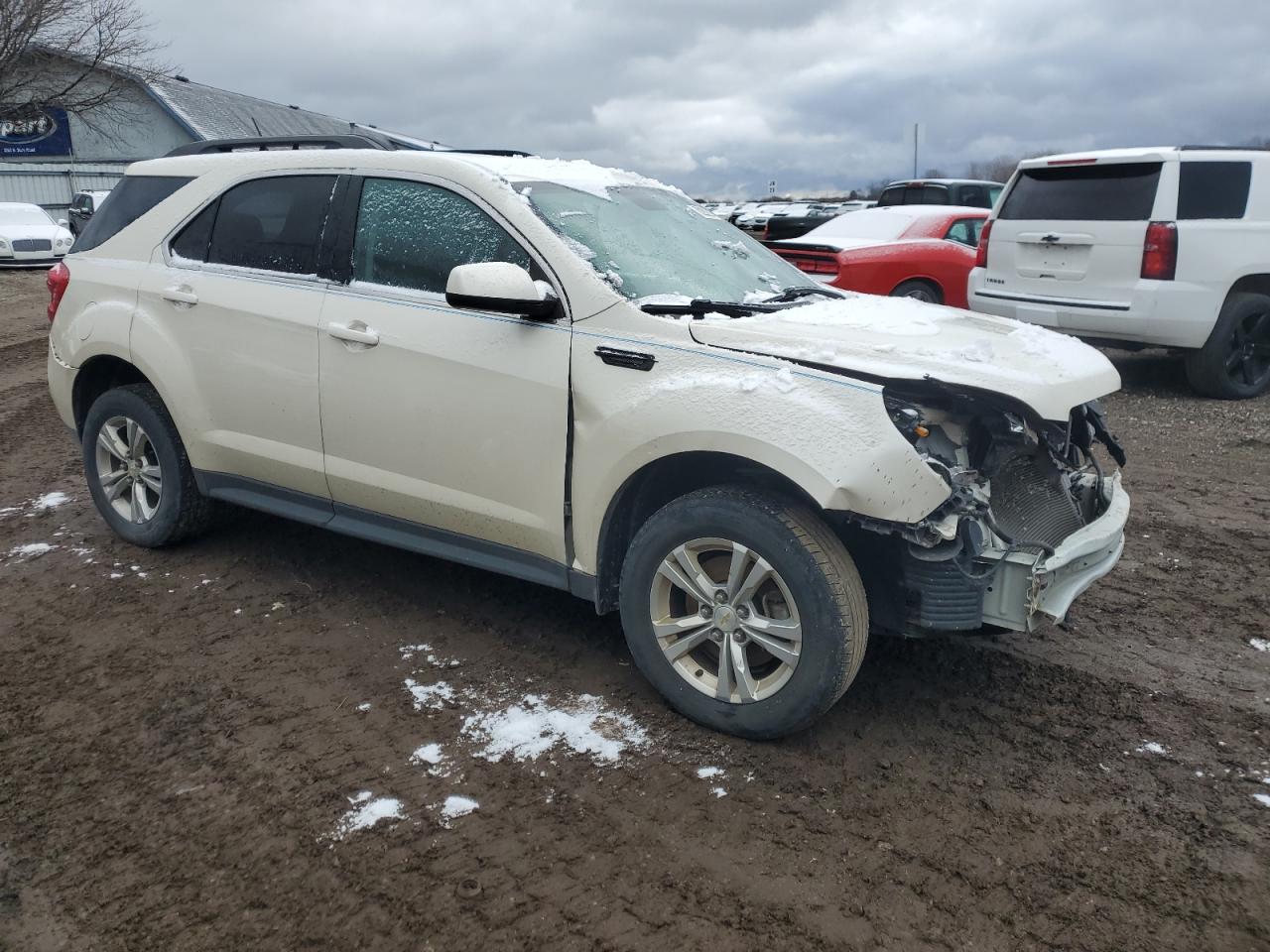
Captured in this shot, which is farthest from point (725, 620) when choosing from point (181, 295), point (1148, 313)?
point (1148, 313)

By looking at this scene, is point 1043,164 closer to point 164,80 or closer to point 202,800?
point 202,800

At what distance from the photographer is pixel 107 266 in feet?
15.7

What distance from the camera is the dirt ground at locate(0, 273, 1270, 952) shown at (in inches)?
100

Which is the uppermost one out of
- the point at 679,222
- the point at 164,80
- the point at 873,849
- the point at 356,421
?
the point at 164,80

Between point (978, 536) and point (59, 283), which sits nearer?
point (978, 536)

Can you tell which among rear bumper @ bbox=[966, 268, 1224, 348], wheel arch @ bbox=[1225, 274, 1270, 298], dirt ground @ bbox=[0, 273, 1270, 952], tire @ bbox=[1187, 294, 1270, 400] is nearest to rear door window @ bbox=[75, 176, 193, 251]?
dirt ground @ bbox=[0, 273, 1270, 952]

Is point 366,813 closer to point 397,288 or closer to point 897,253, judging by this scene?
point 397,288

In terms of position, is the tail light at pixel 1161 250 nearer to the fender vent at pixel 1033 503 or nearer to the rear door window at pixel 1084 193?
the rear door window at pixel 1084 193

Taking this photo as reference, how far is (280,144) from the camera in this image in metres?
4.86

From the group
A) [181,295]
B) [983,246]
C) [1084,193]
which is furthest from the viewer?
[983,246]

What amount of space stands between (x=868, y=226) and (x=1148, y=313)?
3449 mm

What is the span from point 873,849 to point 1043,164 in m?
7.53

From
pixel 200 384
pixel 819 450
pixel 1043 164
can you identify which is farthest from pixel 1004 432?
pixel 1043 164

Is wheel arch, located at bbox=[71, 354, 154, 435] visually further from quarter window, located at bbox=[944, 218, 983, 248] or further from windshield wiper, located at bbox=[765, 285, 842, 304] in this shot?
quarter window, located at bbox=[944, 218, 983, 248]
